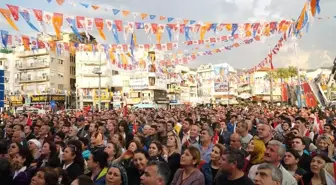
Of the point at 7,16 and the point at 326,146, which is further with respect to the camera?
the point at 7,16

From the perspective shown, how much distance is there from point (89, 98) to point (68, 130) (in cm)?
5034

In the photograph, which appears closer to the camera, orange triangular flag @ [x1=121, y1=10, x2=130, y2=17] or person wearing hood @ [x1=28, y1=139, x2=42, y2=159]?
person wearing hood @ [x1=28, y1=139, x2=42, y2=159]

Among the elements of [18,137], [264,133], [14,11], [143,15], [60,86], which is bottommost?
[18,137]

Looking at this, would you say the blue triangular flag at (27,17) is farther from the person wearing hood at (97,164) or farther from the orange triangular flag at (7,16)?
the person wearing hood at (97,164)

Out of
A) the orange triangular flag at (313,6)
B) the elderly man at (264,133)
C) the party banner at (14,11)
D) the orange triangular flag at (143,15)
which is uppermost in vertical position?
the orange triangular flag at (143,15)

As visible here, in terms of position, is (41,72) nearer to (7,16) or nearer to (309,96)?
(7,16)

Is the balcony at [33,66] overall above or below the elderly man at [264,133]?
above

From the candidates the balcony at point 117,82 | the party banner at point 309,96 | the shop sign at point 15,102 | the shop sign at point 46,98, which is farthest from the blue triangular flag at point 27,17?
the balcony at point 117,82

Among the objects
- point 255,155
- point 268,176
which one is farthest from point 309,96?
point 268,176

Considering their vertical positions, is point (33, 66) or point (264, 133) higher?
point (33, 66)

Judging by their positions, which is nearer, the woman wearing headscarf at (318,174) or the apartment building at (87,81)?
the woman wearing headscarf at (318,174)

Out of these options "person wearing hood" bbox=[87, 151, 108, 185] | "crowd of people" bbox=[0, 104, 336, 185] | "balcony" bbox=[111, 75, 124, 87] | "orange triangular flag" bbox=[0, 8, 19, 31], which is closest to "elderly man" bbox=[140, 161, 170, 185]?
"crowd of people" bbox=[0, 104, 336, 185]

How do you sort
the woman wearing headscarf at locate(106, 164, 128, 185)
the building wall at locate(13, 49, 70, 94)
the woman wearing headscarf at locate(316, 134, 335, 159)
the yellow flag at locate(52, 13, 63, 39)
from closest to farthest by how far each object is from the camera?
the woman wearing headscarf at locate(106, 164, 128, 185)
the woman wearing headscarf at locate(316, 134, 335, 159)
the yellow flag at locate(52, 13, 63, 39)
the building wall at locate(13, 49, 70, 94)

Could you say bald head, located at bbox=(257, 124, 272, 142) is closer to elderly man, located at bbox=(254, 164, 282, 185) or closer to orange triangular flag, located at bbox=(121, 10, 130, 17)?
elderly man, located at bbox=(254, 164, 282, 185)
